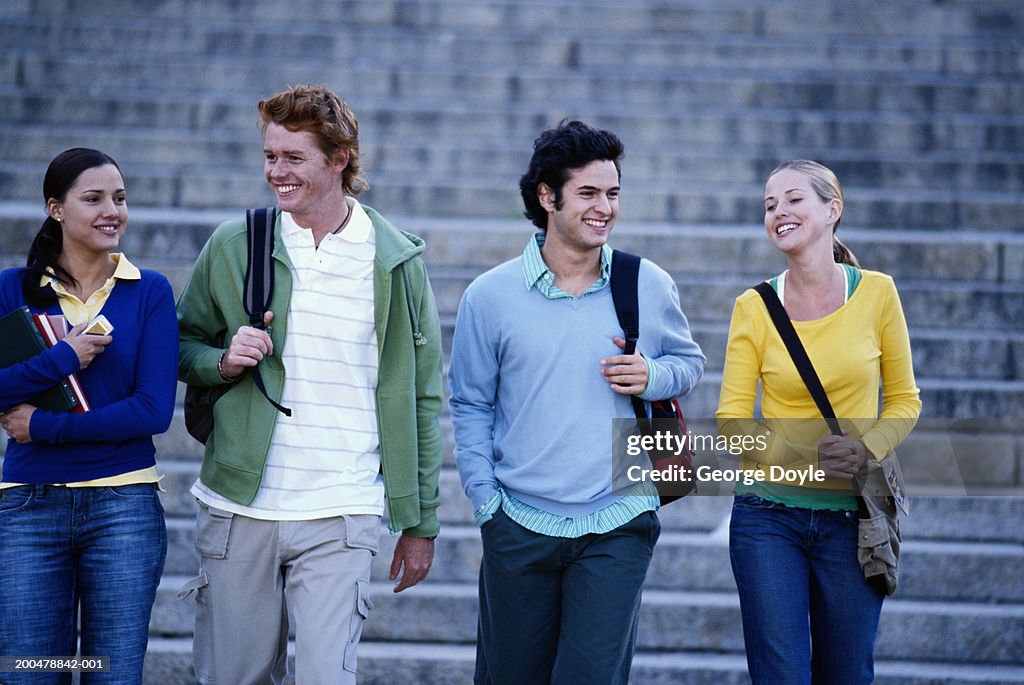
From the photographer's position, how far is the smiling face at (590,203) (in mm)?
3889

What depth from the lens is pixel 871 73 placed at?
29.7 feet

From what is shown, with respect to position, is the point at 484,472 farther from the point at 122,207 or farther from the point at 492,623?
the point at 122,207

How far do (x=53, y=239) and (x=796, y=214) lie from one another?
2.45m

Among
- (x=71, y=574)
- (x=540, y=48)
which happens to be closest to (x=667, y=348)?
(x=71, y=574)

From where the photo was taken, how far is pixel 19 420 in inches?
148

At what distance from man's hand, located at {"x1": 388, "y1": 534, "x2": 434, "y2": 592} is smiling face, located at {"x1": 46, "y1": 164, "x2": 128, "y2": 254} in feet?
4.45

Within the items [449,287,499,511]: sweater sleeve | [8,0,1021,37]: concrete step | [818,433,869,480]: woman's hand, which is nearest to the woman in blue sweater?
[449,287,499,511]: sweater sleeve

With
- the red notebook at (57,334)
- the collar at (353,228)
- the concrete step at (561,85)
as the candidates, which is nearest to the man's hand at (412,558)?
the collar at (353,228)

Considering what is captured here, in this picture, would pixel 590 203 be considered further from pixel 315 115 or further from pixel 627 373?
pixel 315 115

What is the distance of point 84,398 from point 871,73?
6874mm

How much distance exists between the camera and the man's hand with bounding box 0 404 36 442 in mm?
3760

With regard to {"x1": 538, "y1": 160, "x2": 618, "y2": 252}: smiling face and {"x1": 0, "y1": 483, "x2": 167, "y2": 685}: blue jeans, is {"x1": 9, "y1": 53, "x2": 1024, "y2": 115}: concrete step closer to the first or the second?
{"x1": 538, "y1": 160, "x2": 618, "y2": 252}: smiling face

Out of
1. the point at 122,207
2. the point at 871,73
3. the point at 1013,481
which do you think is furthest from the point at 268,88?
the point at 1013,481

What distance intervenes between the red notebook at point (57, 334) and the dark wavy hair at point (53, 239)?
0.21 ft
